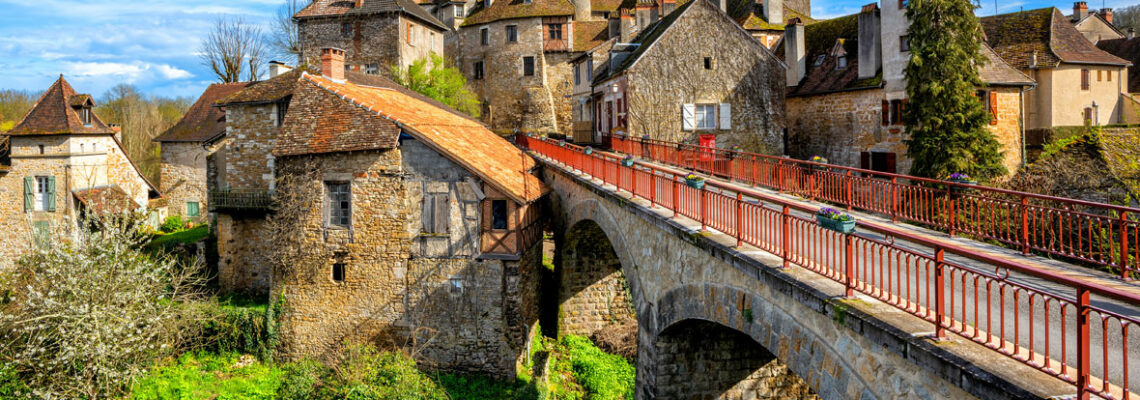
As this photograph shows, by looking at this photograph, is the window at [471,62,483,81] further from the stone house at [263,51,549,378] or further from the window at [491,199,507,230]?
the window at [491,199,507,230]

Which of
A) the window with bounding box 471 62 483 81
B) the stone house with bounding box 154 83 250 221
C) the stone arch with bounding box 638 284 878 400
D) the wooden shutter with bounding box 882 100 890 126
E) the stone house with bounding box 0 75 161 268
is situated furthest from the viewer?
the window with bounding box 471 62 483 81

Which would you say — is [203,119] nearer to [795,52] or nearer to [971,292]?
[795,52]

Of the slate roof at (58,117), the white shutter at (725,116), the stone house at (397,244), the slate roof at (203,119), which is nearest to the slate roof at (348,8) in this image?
the slate roof at (203,119)

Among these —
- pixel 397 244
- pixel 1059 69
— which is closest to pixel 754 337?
pixel 397 244

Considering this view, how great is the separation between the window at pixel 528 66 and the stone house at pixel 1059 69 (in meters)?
24.7

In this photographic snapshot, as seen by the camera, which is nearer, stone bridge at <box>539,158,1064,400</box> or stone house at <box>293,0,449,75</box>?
stone bridge at <box>539,158,1064,400</box>

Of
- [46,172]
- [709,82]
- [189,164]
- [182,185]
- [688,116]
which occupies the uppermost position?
[709,82]

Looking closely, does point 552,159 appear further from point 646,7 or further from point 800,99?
point 646,7

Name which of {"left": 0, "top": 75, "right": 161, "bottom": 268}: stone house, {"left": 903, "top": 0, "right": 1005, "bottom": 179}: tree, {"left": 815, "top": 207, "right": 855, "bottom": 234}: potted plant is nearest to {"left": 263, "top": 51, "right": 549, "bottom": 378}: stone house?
{"left": 903, "top": 0, "right": 1005, "bottom": 179}: tree

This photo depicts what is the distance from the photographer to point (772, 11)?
3703cm

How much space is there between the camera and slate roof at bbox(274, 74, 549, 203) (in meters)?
19.7

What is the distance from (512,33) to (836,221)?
131 ft

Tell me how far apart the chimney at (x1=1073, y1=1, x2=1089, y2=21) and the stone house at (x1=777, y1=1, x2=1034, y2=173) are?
13.7 meters

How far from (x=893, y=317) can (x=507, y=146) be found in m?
21.5
